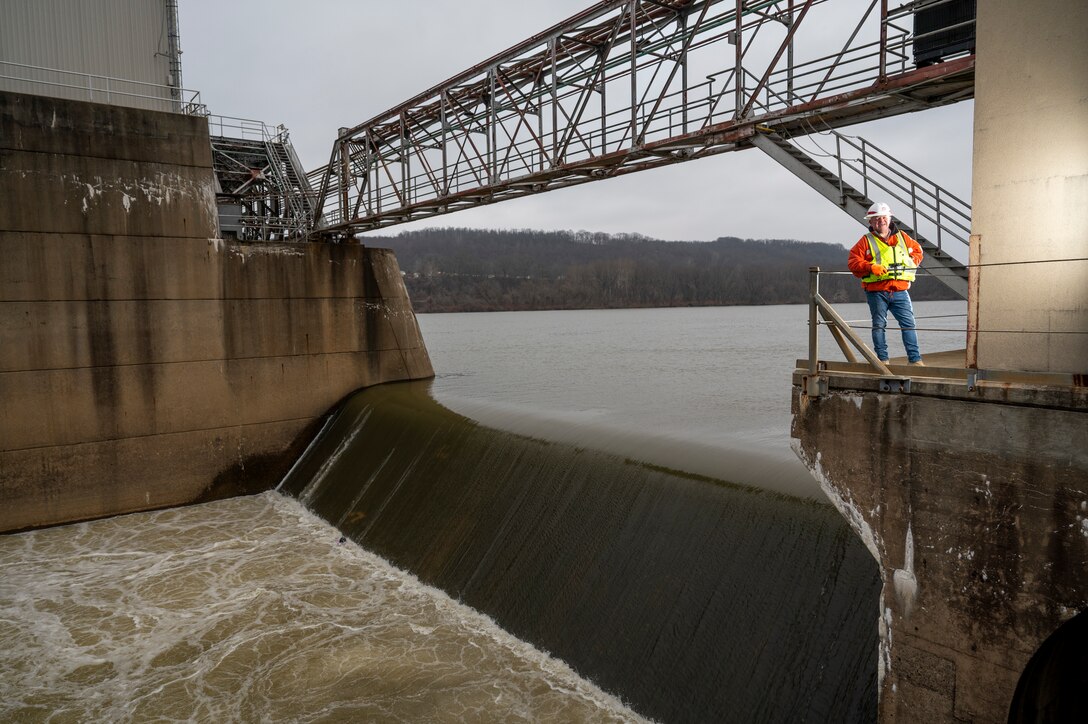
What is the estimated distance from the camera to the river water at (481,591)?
6.98 meters

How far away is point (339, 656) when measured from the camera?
880cm

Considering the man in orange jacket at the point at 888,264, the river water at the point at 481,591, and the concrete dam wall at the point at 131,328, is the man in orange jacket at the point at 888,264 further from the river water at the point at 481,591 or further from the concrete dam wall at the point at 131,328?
the concrete dam wall at the point at 131,328

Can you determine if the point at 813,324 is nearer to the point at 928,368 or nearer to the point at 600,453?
the point at 928,368

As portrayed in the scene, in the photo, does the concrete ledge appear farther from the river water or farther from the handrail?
the handrail

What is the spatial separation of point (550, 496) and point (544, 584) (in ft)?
4.77

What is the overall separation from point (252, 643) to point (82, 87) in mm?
13121

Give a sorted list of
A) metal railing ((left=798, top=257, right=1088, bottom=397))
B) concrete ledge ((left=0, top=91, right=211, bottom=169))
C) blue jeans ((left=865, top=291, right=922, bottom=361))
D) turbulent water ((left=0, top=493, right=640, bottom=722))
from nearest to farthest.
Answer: metal railing ((left=798, top=257, right=1088, bottom=397))
blue jeans ((left=865, top=291, right=922, bottom=361))
turbulent water ((left=0, top=493, right=640, bottom=722))
concrete ledge ((left=0, top=91, right=211, bottom=169))

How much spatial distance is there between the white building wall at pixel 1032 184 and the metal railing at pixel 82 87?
48.8 ft

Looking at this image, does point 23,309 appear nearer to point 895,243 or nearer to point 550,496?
point 550,496

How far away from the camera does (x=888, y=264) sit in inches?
239

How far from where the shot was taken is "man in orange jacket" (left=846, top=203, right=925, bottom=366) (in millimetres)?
6066

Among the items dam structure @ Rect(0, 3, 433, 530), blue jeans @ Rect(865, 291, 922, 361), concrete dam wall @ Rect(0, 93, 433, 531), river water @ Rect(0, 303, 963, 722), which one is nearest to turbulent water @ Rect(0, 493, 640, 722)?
river water @ Rect(0, 303, 963, 722)

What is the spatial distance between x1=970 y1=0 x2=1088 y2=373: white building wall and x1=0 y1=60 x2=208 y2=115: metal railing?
14.9 meters

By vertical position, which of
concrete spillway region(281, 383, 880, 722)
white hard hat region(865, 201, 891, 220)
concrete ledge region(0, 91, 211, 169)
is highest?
concrete ledge region(0, 91, 211, 169)
